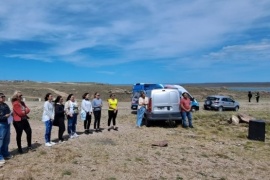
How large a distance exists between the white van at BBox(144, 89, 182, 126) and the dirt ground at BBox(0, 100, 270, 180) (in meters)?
2.60

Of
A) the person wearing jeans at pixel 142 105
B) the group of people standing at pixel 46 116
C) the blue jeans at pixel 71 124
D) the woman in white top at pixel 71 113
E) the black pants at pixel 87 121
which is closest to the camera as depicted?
the group of people standing at pixel 46 116

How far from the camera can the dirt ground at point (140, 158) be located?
330 inches

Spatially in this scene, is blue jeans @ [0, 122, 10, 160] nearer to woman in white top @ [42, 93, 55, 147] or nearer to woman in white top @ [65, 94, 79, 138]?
woman in white top @ [42, 93, 55, 147]

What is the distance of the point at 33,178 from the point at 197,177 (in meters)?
3.99

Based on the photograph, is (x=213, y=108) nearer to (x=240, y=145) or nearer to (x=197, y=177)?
(x=240, y=145)

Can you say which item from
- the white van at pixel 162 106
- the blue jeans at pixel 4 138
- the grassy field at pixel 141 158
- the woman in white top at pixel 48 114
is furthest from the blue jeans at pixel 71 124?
the white van at pixel 162 106

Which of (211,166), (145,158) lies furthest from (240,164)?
(145,158)

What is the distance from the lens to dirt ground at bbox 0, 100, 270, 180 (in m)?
8.38

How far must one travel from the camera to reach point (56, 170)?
8.44 m

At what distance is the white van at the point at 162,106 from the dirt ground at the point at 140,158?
8.52ft

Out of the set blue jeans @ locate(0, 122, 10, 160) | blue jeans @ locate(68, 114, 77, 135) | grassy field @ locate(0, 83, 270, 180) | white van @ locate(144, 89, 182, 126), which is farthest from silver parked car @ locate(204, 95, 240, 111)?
blue jeans @ locate(0, 122, 10, 160)

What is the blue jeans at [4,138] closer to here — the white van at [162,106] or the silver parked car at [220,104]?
the white van at [162,106]

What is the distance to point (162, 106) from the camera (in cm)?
1688

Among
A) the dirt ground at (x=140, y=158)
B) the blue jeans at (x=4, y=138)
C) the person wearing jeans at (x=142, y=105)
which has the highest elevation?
the person wearing jeans at (x=142, y=105)
